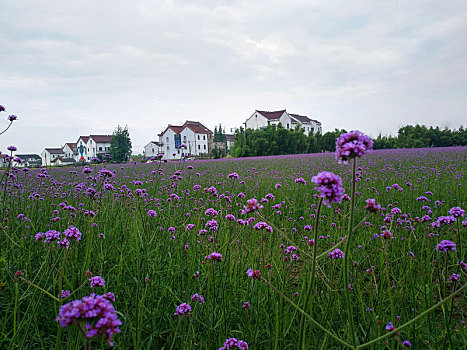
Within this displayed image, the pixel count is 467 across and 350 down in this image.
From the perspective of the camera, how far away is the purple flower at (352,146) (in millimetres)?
936

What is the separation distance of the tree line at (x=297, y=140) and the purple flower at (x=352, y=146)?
35854 mm

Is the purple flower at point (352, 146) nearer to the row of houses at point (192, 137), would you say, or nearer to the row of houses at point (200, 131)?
the row of houses at point (192, 137)

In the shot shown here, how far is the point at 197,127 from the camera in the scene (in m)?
67.3

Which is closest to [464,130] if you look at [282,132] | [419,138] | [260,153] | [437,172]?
[419,138]

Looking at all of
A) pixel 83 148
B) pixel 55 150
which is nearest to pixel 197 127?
pixel 83 148

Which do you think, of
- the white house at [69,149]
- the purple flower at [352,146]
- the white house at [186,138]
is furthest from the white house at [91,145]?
the purple flower at [352,146]

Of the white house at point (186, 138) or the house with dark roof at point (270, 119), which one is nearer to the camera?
the house with dark roof at point (270, 119)

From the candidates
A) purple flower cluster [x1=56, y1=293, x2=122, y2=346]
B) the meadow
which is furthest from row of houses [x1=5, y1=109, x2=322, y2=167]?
purple flower cluster [x1=56, y1=293, x2=122, y2=346]

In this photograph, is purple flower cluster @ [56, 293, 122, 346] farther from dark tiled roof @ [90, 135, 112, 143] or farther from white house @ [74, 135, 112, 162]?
dark tiled roof @ [90, 135, 112, 143]

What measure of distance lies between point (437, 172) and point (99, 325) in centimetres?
812

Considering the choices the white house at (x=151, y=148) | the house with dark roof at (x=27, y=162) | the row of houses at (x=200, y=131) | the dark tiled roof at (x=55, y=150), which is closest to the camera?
the house with dark roof at (x=27, y=162)

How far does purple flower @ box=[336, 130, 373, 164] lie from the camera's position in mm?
936

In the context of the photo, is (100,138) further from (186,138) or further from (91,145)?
(186,138)

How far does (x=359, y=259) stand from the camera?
2.98 meters
